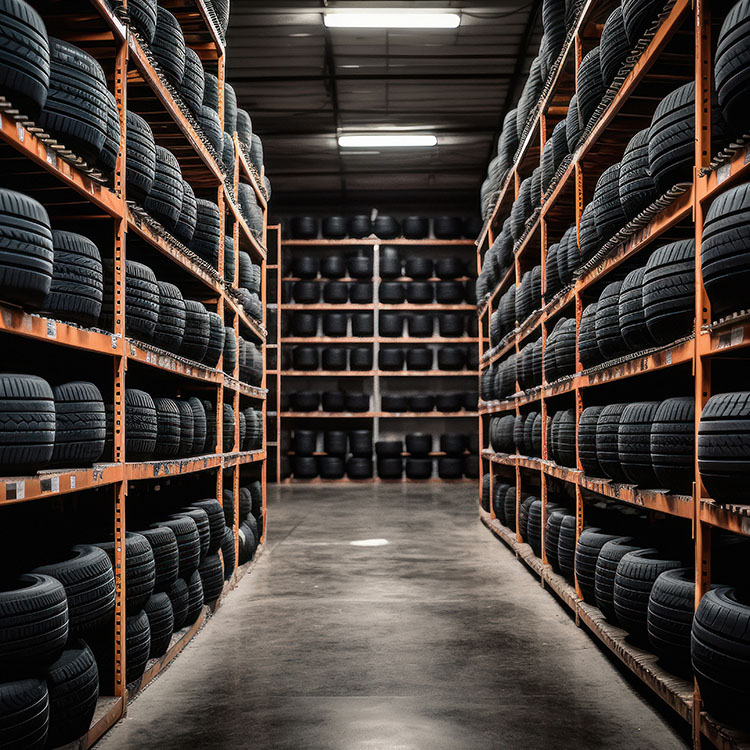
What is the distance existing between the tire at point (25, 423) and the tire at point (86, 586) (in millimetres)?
510

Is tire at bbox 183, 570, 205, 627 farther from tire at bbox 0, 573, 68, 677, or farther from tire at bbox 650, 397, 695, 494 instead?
tire at bbox 650, 397, 695, 494

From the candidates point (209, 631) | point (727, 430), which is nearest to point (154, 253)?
point (209, 631)

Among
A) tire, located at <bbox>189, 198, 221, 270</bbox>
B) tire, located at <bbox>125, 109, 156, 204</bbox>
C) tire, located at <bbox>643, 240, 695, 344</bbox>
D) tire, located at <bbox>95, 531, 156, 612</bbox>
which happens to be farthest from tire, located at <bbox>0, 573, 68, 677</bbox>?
tire, located at <bbox>189, 198, 221, 270</bbox>

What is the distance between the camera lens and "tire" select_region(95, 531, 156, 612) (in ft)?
11.5

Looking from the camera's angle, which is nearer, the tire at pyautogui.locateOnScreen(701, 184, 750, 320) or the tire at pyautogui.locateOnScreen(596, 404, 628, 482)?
the tire at pyautogui.locateOnScreen(701, 184, 750, 320)

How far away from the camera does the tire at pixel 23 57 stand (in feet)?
7.88

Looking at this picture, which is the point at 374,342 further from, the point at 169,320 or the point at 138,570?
the point at 138,570

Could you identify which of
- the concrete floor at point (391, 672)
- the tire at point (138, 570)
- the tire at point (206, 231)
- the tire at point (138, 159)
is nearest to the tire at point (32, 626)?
the concrete floor at point (391, 672)

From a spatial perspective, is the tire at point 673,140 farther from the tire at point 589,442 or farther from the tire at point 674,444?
the tire at point 589,442

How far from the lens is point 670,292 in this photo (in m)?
3.22

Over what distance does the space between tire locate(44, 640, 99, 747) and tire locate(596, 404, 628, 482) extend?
8.13 feet

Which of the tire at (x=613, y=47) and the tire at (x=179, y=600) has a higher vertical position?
the tire at (x=613, y=47)

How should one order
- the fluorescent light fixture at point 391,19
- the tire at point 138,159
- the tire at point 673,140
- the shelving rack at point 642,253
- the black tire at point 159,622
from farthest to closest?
the fluorescent light fixture at point 391,19 → the black tire at point 159,622 → the tire at point 138,159 → the tire at point 673,140 → the shelving rack at point 642,253

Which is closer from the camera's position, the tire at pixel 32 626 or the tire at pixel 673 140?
the tire at pixel 32 626
